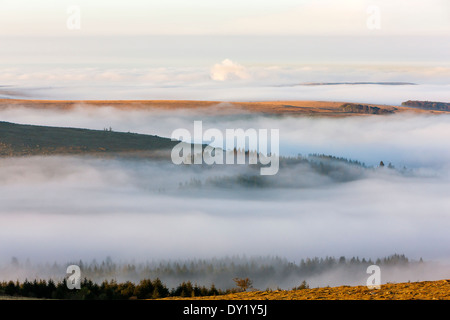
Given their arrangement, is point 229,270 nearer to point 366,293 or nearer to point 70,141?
point 70,141

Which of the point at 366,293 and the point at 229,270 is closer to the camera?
the point at 366,293

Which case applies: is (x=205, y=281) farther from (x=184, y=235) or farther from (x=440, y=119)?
(x=440, y=119)

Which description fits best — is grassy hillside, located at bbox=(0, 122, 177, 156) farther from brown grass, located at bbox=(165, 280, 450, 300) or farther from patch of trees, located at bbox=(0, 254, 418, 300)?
brown grass, located at bbox=(165, 280, 450, 300)

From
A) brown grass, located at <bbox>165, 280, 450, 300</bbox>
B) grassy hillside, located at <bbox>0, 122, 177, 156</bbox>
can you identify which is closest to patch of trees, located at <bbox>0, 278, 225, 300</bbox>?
brown grass, located at <bbox>165, 280, 450, 300</bbox>

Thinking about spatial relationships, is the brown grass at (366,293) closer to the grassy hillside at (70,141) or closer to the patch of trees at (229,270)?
the patch of trees at (229,270)

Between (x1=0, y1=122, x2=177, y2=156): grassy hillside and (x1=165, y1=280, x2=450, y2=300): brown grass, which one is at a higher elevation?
(x1=0, y1=122, x2=177, y2=156): grassy hillside

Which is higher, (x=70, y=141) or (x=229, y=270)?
(x=70, y=141)

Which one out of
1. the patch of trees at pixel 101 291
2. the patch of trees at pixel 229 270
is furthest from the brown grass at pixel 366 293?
the patch of trees at pixel 229 270

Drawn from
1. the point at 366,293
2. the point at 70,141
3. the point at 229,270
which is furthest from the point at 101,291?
the point at 70,141

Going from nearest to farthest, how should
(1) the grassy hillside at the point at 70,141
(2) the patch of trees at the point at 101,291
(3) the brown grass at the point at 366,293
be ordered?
(3) the brown grass at the point at 366,293
(2) the patch of trees at the point at 101,291
(1) the grassy hillside at the point at 70,141
